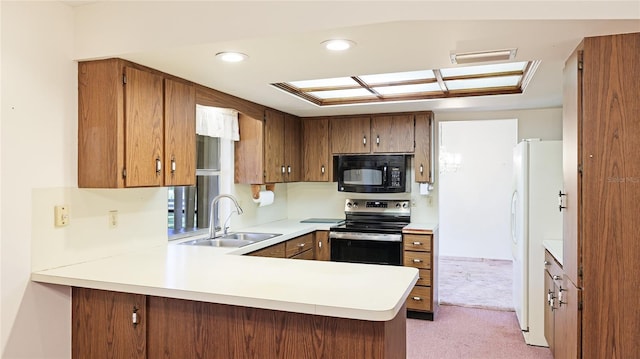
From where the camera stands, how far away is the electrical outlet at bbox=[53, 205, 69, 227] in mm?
2381

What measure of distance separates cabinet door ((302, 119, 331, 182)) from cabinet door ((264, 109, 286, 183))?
481 mm

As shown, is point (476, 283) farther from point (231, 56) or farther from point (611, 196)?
point (231, 56)

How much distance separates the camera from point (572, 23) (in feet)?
6.18

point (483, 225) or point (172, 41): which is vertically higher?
point (172, 41)

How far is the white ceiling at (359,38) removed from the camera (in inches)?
73.9

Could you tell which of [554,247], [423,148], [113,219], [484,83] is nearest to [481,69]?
[484,83]

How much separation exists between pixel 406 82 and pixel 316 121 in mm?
1677

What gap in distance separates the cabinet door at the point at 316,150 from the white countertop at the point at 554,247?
2.29m

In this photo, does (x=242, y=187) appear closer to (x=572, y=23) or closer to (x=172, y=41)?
(x=172, y=41)

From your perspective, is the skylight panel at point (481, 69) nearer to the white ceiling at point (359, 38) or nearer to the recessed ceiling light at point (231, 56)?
the white ceiling at point (359, 38)

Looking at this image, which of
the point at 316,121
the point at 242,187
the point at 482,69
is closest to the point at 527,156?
the point at 482,69

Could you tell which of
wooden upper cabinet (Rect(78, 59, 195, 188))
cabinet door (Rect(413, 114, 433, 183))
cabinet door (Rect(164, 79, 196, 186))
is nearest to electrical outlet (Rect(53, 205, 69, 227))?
wooden upper cabinet (Rect(78, 59, 195, 188))

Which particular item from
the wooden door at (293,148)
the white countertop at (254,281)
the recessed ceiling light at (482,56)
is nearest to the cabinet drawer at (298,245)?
the wooden door at (293,148)

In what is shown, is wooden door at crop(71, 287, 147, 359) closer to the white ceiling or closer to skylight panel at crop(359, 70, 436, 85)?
the white ceiling
